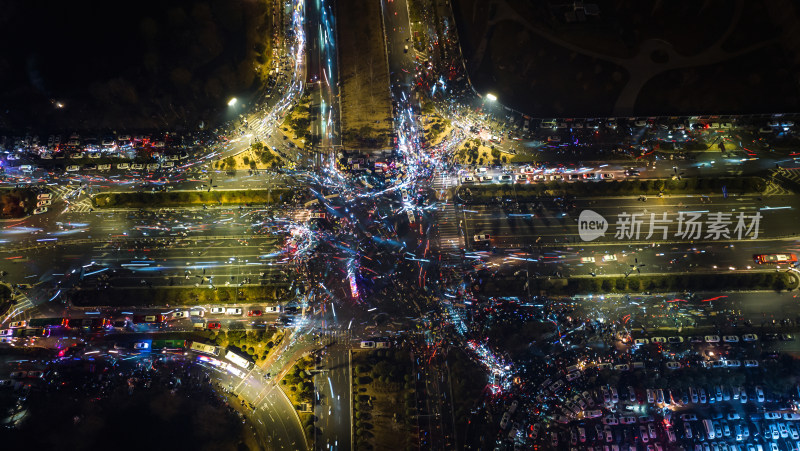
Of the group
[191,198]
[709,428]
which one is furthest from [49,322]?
[709,428]

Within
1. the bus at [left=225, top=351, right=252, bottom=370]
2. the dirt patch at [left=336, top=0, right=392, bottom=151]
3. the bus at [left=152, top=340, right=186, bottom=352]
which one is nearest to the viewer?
the bus at [left=225, top=351, right=252, bottom=370]

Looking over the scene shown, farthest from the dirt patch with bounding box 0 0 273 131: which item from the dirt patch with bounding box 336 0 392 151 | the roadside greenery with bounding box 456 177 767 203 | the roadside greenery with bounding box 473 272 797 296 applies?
the roadside greenery with bounding box 473 272 797 296

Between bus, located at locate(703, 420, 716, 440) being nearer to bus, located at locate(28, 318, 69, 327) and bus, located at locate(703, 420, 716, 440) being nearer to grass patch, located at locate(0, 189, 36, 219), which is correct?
bus, located at locate(28, 318, 69, 327)

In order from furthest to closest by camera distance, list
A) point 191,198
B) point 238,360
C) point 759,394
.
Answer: point 191,198, point 238,360, point 759,394

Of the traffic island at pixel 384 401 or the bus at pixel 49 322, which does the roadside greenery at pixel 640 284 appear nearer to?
the traffic island at pixel 384 401

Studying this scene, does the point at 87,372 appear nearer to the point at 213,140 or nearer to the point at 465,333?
the point at 213,140

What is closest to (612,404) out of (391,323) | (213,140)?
(391,323)

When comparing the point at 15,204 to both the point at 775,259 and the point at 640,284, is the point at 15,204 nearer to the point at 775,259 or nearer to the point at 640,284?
the point at 640,284
